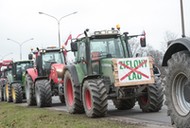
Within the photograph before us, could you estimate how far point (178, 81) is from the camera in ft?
24.1

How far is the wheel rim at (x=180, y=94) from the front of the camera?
721 cm

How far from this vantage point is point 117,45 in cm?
1366

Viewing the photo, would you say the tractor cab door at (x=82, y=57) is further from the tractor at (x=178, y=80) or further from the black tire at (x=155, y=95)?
the tractor at (x=178, y=80)

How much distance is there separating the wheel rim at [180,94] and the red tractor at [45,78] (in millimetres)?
11367

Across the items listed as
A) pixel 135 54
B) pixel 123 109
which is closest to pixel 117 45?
pixel 135 54

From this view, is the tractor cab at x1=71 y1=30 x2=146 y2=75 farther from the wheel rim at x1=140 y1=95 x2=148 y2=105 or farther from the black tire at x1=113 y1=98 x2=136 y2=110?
the black tire at x1=113 y1=98 x2=136 y2=110

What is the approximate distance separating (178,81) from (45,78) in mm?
12921

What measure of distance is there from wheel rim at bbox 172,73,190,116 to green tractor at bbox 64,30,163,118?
4.90m

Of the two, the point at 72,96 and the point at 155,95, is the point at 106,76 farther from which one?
the point at 72,96

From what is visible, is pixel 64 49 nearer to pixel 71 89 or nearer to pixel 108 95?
pixel 71 89

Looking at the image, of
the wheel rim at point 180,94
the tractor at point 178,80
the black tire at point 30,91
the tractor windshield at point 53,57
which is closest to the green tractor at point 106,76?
the tractor at point 178,80

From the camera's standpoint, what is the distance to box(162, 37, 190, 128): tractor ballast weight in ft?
Answer: 22.8

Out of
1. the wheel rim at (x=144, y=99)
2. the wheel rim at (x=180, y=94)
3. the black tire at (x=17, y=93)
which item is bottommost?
the black tire at (x=17, y=93)

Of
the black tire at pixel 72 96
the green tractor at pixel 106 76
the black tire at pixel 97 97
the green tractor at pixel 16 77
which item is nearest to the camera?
the black tire at pixel 97 97
